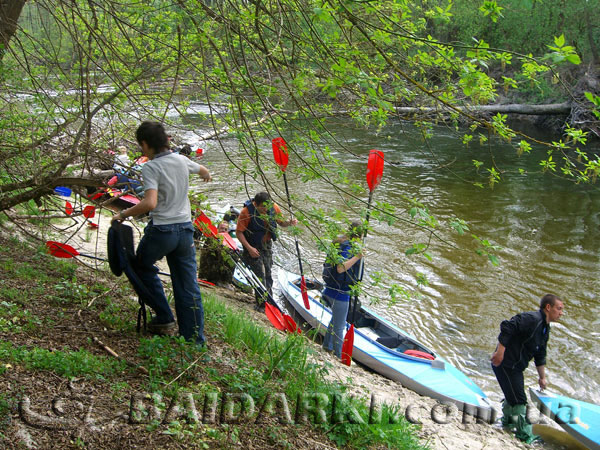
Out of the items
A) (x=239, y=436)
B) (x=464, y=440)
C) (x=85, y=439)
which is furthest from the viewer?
(x=464, y=440)

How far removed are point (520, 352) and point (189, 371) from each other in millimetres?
3592

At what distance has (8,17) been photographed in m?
4.37

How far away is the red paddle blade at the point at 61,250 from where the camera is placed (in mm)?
5402

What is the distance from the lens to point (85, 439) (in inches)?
106

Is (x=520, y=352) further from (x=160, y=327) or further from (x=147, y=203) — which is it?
(x=147, y=203)

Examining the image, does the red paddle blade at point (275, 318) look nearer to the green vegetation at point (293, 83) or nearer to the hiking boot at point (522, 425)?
the green vegetation at point (293, 83)

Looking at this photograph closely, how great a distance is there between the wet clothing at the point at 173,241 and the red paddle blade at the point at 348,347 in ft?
8.82

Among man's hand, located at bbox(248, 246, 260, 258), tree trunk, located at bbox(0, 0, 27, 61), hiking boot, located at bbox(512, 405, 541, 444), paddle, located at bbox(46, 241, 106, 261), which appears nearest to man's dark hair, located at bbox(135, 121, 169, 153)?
tree trunk, located at bbox(0, 0, 27, 61)

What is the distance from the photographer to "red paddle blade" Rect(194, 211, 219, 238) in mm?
4758

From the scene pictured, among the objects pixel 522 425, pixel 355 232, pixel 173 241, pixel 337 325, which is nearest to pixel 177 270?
pixel 173 241

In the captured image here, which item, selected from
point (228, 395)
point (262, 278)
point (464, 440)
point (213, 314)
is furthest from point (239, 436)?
point (262, 278)

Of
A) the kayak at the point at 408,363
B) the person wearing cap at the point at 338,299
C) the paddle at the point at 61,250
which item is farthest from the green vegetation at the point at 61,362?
the person wearing cap at the point at 338,299

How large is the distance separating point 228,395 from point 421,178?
1456cm

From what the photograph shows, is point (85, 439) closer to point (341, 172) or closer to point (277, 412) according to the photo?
point (277, 412)
